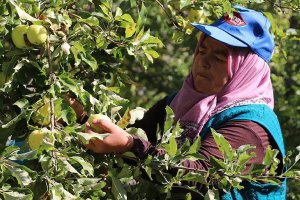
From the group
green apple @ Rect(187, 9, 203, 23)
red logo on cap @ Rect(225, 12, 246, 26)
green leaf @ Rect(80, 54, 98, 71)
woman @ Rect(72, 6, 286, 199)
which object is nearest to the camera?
green leaf @ Rect(80, 54, 98, 71)

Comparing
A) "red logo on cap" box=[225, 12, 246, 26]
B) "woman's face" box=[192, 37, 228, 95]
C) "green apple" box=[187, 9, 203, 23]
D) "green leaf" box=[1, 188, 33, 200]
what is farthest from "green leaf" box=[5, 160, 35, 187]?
"green apple" box=[187, 9, 203, 23]

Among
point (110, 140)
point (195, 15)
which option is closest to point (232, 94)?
point (195, 15)

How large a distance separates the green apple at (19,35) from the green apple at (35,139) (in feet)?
0.80

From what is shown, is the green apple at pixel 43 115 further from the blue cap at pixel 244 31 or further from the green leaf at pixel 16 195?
the blue cap at pixel 244 31

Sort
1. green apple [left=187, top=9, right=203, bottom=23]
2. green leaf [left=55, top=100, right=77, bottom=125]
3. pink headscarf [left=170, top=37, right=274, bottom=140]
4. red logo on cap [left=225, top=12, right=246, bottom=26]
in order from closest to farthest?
green leaf [left=55, top=100, right=77, bottom=125] → pink headscarf [left=170, top=37, right=274, bottom=140] → red logo on cap [left=225, top=12, right=246, bottom=26] → green apple [left=187, top=9, right=203, bottom=23]

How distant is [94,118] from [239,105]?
58cm

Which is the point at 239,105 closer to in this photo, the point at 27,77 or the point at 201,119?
the point at 201,119

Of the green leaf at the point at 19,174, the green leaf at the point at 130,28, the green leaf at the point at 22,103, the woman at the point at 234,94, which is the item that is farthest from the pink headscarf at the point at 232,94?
the green leaf at the point at 19,174

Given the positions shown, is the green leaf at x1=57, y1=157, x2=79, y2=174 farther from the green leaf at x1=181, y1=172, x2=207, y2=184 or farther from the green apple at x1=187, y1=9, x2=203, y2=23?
the green apple at x1=187, y1=9, x2=203, y2=23

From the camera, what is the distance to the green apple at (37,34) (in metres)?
2.08

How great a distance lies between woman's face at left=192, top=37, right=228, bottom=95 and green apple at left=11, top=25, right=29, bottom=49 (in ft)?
2.48

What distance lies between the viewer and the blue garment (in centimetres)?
251

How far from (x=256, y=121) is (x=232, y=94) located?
16 cm

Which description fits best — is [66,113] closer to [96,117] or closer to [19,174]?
[96,117]
